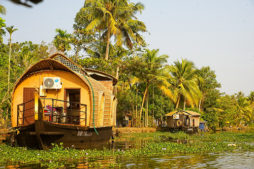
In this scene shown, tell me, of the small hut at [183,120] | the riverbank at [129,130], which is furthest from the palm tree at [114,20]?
the small hut at [183,120]

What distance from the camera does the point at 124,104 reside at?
90.4 feet

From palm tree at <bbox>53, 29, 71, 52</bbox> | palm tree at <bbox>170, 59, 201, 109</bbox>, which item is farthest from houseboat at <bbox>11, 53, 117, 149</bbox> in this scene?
palm tree at <bbox>170, 59, 201, 109</bbox>

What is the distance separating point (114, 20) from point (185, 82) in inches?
462

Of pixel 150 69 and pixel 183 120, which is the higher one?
pixel 150 69

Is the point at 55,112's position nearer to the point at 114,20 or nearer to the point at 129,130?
the point at 129,130

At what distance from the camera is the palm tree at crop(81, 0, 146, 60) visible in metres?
23.9

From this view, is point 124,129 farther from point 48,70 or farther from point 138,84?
point 48,70

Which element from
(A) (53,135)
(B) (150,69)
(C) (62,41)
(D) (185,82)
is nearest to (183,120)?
(B) (150,69)

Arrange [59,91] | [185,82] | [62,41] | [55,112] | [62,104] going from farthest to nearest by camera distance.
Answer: [185,82], [62,41], [62,104], [59,91], [55,112]

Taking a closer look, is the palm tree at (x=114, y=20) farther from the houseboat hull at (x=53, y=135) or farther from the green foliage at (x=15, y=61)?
the houseboat hull at (x=53, y=135)

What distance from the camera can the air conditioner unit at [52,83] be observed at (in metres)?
11.6

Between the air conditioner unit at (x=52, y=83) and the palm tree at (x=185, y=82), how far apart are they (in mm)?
20849

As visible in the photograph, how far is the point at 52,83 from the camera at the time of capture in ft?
38.2

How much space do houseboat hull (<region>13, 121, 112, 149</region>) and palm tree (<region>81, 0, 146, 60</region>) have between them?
13229 millimetres
